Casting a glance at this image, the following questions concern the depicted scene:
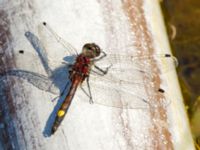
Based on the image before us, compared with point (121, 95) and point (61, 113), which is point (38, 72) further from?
point (121, 95)

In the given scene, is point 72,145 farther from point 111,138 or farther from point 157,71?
point 157,71

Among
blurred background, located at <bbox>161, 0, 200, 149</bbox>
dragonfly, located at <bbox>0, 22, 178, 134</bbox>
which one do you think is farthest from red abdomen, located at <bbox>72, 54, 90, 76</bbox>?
blurred background, located at <bbox>161, 0, 200, 149</bbox>

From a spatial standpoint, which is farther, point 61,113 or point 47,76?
point 47,76

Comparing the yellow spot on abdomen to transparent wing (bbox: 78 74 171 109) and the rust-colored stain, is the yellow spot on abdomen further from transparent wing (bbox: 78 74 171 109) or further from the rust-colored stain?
the rust-colored stain

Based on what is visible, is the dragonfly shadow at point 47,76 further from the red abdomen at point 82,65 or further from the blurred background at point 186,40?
the blurred background at point 186,40

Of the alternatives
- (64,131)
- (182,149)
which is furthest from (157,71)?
(64,131)

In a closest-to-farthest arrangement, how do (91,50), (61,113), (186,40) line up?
(61,113)
(91,50)
(186,40)

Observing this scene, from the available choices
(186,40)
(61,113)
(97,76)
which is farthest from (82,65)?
(186,40)
